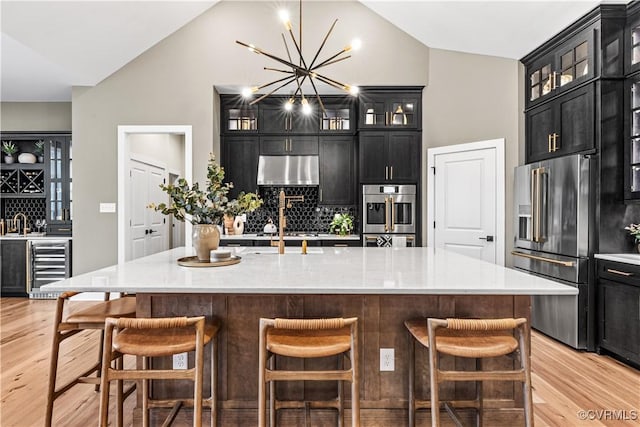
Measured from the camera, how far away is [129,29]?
14.2ft

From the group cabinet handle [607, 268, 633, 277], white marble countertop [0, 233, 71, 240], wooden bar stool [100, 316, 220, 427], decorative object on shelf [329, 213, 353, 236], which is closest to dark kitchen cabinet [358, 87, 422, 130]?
decorative object on shelf [329, 213, 353, 236]

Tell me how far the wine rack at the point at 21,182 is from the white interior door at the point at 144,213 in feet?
5.10

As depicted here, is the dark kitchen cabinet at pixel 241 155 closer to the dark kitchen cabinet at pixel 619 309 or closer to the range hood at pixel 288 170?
the range hood at pixel 288 170

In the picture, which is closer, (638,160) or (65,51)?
(638,160)

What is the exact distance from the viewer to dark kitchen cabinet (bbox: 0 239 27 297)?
508 cm

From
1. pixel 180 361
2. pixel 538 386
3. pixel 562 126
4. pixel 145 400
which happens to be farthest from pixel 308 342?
pixel 562 126

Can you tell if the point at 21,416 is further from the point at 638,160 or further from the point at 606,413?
the point at 638,160

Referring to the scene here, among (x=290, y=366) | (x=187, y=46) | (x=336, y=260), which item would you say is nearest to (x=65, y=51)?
(x=187, y=46)

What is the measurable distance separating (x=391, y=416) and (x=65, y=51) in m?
4.86

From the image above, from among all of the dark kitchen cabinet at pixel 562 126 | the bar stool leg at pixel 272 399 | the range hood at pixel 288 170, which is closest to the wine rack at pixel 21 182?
the range hood at pixel 288 170

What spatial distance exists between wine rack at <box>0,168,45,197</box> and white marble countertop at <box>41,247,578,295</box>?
4241mm

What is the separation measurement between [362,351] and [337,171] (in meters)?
3.51

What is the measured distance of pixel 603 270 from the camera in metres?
3.13

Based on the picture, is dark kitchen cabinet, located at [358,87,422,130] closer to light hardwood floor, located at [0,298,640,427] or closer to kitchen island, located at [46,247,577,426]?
light hardwood floor, located at [0,298,640,427]
